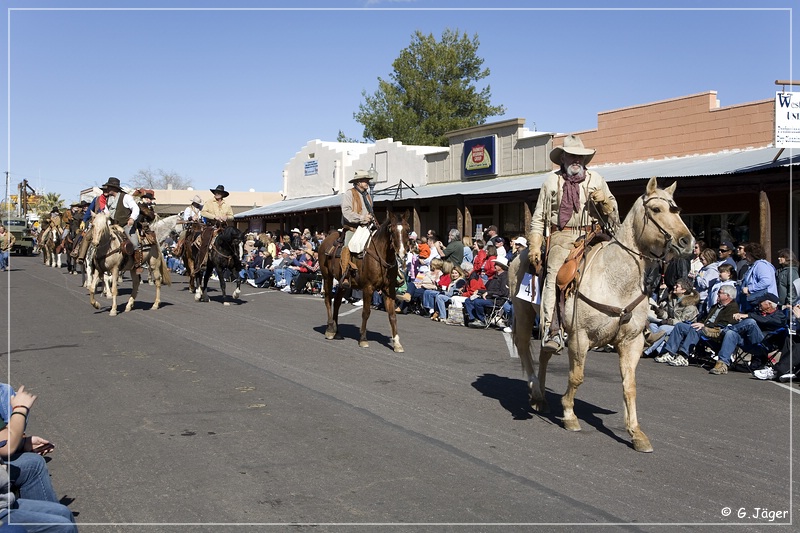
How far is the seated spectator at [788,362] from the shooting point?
11297 millimetres

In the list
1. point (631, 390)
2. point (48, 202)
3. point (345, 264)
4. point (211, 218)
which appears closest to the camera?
point (631, 390)

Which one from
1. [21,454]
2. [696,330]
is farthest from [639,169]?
[21,454]

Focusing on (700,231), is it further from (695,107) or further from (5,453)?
(5,453)

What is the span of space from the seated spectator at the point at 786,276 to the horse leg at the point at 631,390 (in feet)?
22.6

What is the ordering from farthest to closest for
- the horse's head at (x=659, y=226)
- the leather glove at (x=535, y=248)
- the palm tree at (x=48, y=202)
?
the palm tree at (x=48, y=202) → the leather glove at (x=535, y=248) → the horse's head at (x=659, y=226)

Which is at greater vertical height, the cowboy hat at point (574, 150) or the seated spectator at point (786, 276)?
the cowboy hat at point (574, 150)

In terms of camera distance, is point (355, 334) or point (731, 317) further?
point (355, 334)

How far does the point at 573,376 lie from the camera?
25.8ft

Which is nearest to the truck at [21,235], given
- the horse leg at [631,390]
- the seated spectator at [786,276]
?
the seated spectator at [786,276]

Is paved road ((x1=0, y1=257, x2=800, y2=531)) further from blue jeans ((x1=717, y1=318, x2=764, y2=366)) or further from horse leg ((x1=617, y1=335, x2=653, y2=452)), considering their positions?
blue jeans ((x1=717, y1=318, x2=764, y2=366))

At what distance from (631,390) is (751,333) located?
546 cm

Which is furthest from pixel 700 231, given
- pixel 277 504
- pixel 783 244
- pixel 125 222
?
pixel 277 504

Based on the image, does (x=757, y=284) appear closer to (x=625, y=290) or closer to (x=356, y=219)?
(x=356, y=219)

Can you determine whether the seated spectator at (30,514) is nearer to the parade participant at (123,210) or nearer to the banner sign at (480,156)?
the parade participant at (123,210)
